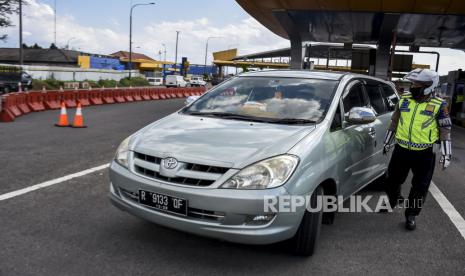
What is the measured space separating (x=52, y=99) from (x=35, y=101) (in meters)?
1.23

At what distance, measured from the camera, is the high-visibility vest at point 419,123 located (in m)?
4.78

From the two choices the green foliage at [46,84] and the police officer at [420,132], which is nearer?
the police officer at [420,132]

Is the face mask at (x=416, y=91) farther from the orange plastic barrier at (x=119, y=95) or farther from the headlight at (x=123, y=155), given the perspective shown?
the orange plastic barrier at (x=119, y=95)

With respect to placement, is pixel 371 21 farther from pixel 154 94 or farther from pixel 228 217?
pixel 228 217

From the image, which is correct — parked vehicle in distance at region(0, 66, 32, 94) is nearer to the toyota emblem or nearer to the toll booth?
the toll booth

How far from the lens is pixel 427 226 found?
16.5 ft

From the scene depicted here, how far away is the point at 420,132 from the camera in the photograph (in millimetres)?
4816

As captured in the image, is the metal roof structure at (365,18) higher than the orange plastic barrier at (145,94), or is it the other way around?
the metal roof structure at (365,18)

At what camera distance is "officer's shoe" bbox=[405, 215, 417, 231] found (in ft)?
16.0

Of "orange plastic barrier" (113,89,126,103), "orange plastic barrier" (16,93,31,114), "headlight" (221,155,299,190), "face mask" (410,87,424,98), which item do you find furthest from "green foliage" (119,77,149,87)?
"headlight" (221,155,299,190)

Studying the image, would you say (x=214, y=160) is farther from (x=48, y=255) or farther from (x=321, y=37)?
(x=321, y=37)

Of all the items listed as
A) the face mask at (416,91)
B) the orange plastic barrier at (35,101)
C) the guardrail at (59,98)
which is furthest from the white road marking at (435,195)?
the orange plastic barrier at (35,101)

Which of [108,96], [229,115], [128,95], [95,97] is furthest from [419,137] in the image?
[128,95]

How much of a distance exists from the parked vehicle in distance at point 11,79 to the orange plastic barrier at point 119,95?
6984 mm
